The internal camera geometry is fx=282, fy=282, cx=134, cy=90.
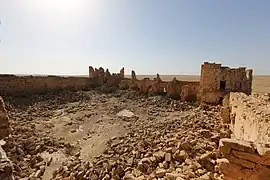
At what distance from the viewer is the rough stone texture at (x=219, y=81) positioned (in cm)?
1625

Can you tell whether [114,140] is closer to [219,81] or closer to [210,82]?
[210,82]

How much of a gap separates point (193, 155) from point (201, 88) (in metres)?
9.28

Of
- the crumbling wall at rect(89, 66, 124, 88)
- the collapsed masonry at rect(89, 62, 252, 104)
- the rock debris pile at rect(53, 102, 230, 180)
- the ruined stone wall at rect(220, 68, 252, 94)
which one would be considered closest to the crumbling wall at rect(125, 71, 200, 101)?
the collapsed masonry at rect(89, 62, 252, 104)

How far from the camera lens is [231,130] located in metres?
10.2

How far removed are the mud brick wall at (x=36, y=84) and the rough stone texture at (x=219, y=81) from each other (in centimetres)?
911

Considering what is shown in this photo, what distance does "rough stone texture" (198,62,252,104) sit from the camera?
53.3ft

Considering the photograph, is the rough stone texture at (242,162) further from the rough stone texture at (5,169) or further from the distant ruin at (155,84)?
the distant ruin at (155,84)

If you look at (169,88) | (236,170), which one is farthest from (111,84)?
(236,170)

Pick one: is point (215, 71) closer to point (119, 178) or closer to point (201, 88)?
point (201, 88)

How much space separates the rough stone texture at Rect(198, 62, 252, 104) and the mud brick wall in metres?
9.11

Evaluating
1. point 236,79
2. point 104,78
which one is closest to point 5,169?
point 236,79

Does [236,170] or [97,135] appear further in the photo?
[97,135]

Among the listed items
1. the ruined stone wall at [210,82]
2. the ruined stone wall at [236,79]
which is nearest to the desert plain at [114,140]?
the ruined stone wall at [210,82]

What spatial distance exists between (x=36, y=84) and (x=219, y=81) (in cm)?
1247
